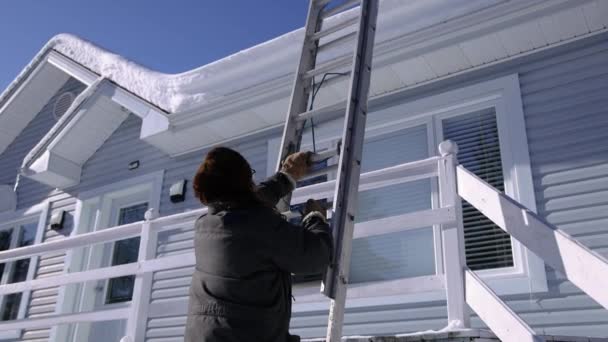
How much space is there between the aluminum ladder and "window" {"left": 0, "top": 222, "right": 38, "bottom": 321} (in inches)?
262

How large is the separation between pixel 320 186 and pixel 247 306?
1675mm

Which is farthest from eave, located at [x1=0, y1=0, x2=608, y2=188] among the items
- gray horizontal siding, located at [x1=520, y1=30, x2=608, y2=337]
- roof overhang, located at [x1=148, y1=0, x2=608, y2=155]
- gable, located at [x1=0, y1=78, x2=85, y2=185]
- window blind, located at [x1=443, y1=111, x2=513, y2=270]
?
gable, located at [x1=0, y1=78, x2=85, y2=185]

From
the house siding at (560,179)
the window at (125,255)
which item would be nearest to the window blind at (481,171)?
the house siding at (560,179)

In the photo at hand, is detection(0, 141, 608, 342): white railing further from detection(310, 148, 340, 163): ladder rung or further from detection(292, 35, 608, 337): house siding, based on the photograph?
detection(292, 35, 608, 337): house siding

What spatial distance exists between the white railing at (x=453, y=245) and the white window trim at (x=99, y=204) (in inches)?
101

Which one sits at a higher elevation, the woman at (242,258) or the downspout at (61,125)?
the downspout at (61,125)

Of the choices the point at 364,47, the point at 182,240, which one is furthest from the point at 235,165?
the point at 182,240

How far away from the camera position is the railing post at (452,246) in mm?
2648

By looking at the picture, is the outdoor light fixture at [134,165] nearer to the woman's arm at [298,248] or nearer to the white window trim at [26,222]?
the white window trim at [26,222]

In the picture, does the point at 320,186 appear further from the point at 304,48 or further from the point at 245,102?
the point at 245,102

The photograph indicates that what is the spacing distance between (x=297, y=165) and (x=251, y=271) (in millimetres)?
753

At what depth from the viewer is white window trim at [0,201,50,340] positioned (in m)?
7.92

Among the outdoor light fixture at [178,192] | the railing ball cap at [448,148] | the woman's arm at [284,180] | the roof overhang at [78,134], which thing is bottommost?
the woman's arm at [284,180]

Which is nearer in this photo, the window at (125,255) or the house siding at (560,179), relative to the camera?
the house siding at (560,179)
